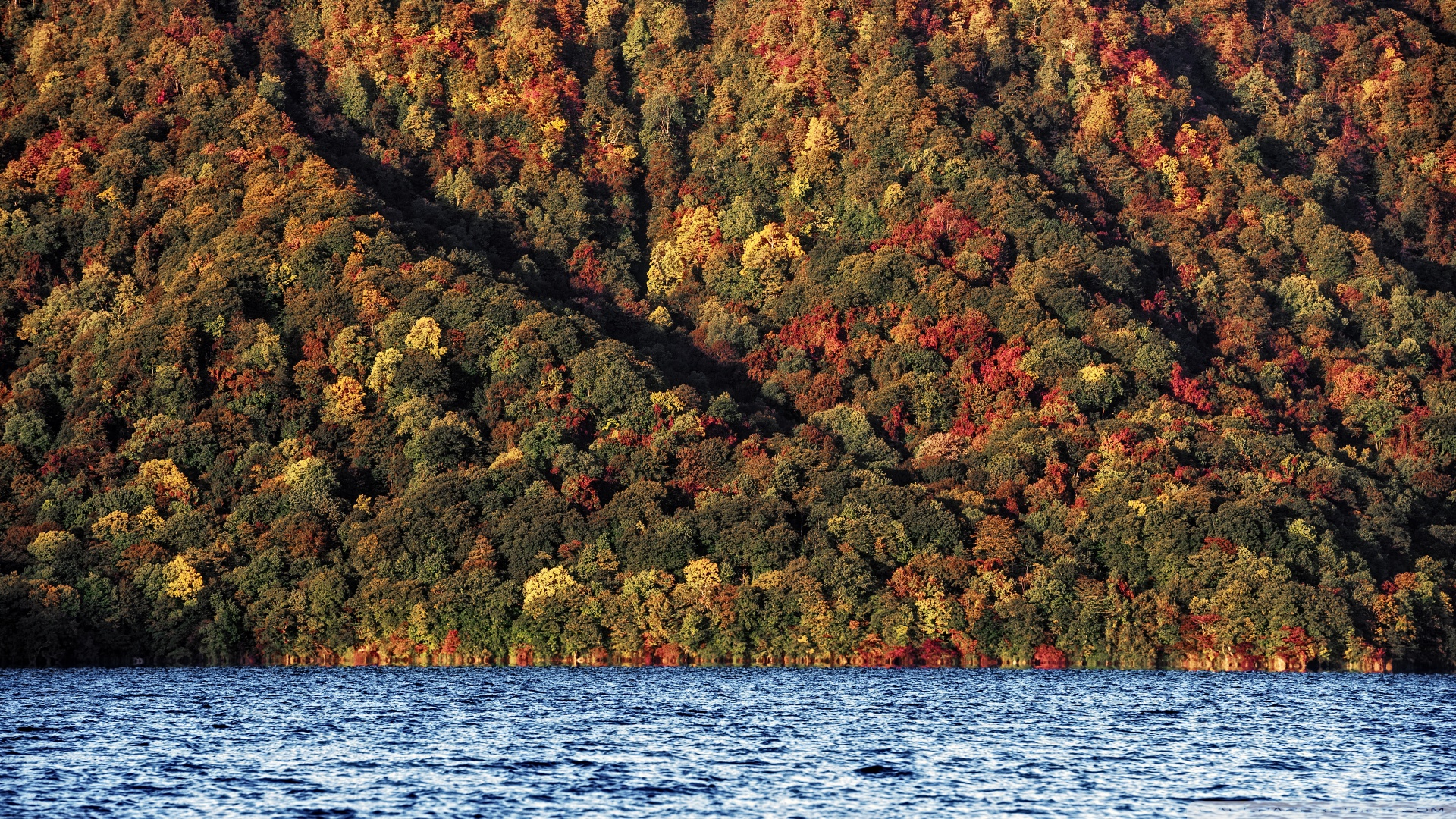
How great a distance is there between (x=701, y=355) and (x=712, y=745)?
101756 mm

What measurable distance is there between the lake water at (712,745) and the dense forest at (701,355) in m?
12.4

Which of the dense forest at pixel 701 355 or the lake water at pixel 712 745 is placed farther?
the dense forest at pixel 701 355

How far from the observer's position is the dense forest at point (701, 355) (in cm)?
11881

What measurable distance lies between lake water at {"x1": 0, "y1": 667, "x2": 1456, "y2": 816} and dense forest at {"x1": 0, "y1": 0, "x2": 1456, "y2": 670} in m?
12.4

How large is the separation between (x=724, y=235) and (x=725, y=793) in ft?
439

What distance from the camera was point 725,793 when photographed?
52938mm

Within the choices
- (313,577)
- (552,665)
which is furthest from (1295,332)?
(313,577)

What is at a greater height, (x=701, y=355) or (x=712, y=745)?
(x=701, y=355)

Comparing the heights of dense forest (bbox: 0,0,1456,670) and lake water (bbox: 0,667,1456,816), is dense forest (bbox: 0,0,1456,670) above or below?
above

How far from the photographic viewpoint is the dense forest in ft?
390

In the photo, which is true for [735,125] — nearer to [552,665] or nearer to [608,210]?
[608,210]

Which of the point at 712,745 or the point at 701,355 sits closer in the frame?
the point at 712,745

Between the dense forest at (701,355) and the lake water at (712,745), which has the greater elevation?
the dense forest at (701,355)

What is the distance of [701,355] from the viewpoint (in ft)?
548
